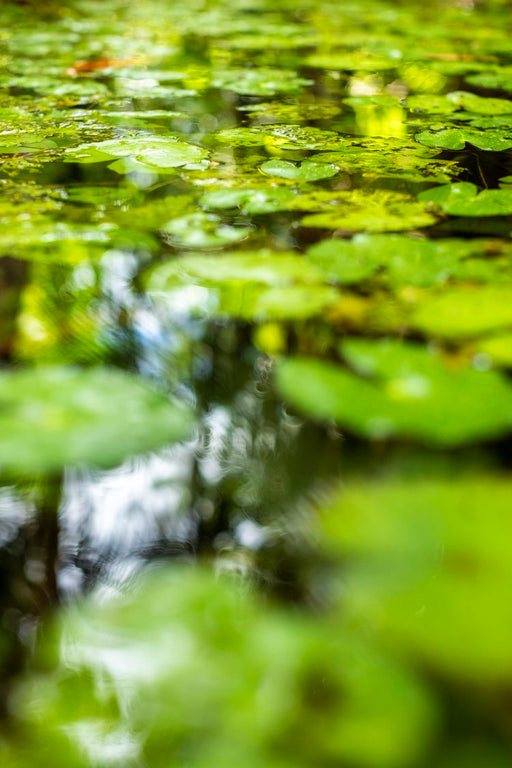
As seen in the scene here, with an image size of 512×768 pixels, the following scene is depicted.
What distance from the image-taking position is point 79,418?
58 cm

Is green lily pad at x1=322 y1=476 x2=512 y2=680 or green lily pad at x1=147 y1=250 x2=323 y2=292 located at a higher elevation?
green lily pad at x1=322 y1=476 x2=512 y2=680

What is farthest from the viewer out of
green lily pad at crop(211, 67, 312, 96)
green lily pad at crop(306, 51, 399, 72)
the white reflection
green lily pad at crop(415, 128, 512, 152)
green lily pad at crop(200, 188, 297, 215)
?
green lily pad at crop(306, 51, 399, 72)

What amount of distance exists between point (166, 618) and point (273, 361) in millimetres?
339

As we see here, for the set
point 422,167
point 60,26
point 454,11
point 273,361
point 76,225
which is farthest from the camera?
point 454,11

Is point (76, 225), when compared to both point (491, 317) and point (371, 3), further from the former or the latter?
point (371, 3)

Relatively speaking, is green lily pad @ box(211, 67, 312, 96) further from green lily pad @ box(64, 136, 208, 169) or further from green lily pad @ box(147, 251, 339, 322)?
green lily pad @ box(147, 251, 339, 322)

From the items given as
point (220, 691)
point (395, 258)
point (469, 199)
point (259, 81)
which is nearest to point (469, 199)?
point (469, 199)

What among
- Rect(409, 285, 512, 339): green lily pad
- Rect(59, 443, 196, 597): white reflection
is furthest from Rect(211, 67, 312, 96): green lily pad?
Rect(59, 443, 196, 597): white reflection

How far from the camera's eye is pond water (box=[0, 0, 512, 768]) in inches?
14.2

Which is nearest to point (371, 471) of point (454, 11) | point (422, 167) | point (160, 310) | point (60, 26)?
point (160, 310)

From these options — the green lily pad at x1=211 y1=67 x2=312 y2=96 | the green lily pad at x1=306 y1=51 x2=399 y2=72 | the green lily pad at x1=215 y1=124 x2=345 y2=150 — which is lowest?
the green lily pad at x1=306 y1=51 x2=399 y2=72

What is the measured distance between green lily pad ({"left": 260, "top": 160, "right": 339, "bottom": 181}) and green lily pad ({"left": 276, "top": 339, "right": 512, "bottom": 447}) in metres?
0.60

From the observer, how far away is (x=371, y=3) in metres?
4.61

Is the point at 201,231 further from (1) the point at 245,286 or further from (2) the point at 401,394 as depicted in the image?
(2) the point at 401,394
